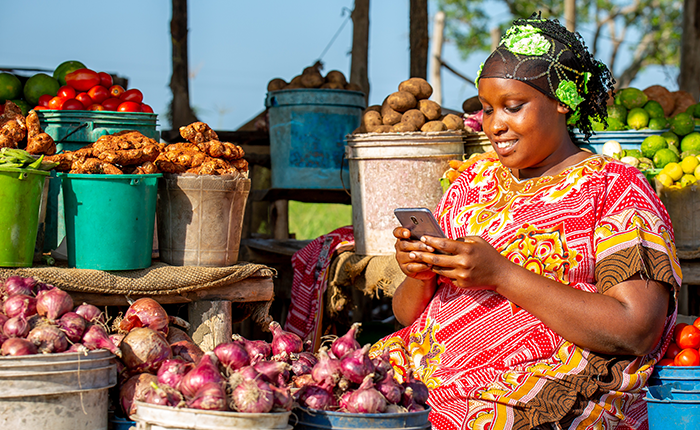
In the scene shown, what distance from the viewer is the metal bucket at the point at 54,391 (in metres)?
1.64

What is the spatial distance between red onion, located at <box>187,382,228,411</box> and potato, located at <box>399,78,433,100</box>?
2.72 meters

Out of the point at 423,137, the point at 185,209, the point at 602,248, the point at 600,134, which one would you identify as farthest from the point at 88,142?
the point at 600,134

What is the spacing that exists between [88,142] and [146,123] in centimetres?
27

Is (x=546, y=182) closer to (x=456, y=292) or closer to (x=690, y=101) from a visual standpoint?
(x=456, y=292)

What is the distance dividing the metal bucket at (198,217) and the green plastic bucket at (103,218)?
188 mm

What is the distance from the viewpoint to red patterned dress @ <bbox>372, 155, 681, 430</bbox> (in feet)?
6.63

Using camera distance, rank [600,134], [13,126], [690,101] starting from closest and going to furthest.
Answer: [13,126] → [600,134] → [690,101]

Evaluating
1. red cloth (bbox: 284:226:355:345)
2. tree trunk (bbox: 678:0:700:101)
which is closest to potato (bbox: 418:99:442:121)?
red cloth (bbox: 284:226:355:345)

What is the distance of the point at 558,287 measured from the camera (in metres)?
A: 2.04

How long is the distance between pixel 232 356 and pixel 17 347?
1.72 ft

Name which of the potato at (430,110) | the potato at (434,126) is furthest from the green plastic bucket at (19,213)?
the potato at (430,110)

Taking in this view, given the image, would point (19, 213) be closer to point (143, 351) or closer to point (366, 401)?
point (143, 351)

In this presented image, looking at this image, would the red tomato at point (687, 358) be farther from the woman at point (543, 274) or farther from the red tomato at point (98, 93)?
the red tomato at point (98, 93)

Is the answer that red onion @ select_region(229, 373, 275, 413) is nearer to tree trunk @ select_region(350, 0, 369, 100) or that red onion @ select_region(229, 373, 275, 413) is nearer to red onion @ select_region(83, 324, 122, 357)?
red onion @ select_region(83, 324, 122, 357)
